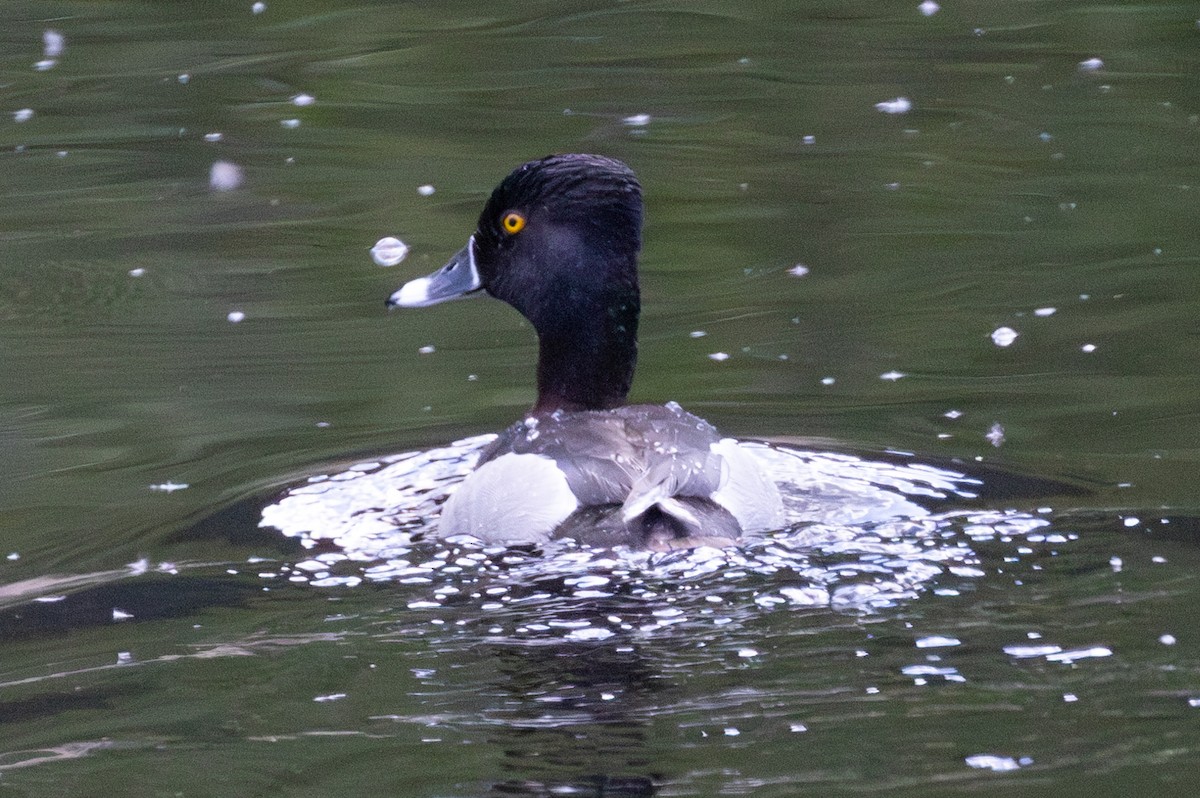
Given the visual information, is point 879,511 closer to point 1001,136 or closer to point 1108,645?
point 1108,645

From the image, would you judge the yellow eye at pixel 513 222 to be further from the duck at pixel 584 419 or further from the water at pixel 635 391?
the water at pixel 635 391

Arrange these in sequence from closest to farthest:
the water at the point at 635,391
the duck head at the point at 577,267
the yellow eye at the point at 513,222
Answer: the water at the point at 635,391
the duck head at the point at 577,267
the yellow eye at the point at 513,222

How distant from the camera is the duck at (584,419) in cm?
520

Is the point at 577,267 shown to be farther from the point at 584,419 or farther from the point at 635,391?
the point at 635,391

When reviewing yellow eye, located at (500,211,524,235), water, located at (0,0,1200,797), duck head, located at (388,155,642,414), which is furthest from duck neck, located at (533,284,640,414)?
water, located at (0,0,1200,797)

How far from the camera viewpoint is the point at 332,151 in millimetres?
10688

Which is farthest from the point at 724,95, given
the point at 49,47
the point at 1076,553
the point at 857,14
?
the point at 1076,553

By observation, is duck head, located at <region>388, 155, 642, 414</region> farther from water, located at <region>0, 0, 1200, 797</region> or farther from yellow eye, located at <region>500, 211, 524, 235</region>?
water, located at <region>0, 0, 1200, 797</region>

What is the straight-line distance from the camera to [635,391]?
712 centimetres

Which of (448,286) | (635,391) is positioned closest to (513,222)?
(448,286)

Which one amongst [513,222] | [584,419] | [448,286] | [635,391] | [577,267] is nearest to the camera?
[584,419]

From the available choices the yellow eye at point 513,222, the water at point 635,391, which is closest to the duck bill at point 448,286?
the yellow eye at point 513,222

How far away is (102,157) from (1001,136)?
5124 mm

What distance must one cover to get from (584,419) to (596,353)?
607 mm
